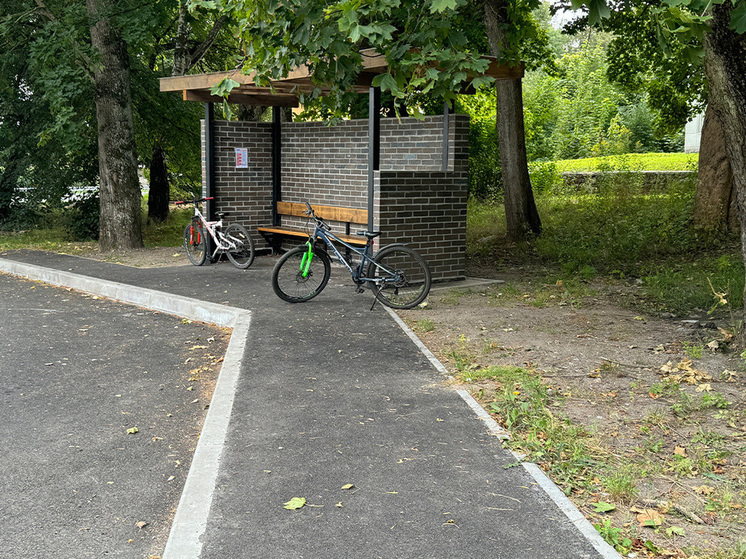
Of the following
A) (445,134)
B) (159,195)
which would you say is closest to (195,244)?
(445,134)

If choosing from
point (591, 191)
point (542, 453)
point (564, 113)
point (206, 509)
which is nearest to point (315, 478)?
point (206, 509)

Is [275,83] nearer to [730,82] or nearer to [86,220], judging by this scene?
[730,82]

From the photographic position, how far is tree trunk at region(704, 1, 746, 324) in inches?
249

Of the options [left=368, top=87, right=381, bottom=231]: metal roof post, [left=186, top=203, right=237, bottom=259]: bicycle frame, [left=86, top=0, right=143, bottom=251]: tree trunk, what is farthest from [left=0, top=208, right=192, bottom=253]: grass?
[left=368, top=87, right=381, bottom=231]: metal roof post

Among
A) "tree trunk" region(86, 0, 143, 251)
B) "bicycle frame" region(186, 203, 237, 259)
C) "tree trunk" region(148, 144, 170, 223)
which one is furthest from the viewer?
"tree trunk" region(148, 144, 170, 223)

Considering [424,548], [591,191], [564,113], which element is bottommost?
[424,548]

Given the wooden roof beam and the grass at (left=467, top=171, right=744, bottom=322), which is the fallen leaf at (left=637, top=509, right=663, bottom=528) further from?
the wooden roof beam

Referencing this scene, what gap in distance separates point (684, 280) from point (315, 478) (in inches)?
309

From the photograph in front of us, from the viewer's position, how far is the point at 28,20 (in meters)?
16.7

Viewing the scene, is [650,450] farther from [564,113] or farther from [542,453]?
[564,113]

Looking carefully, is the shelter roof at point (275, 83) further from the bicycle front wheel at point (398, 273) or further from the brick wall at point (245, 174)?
the bicycle front wheel at point (398, 273)

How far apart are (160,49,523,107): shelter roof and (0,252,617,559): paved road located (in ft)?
14.7

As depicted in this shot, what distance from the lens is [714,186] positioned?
1309 cm

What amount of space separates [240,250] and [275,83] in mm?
2848
